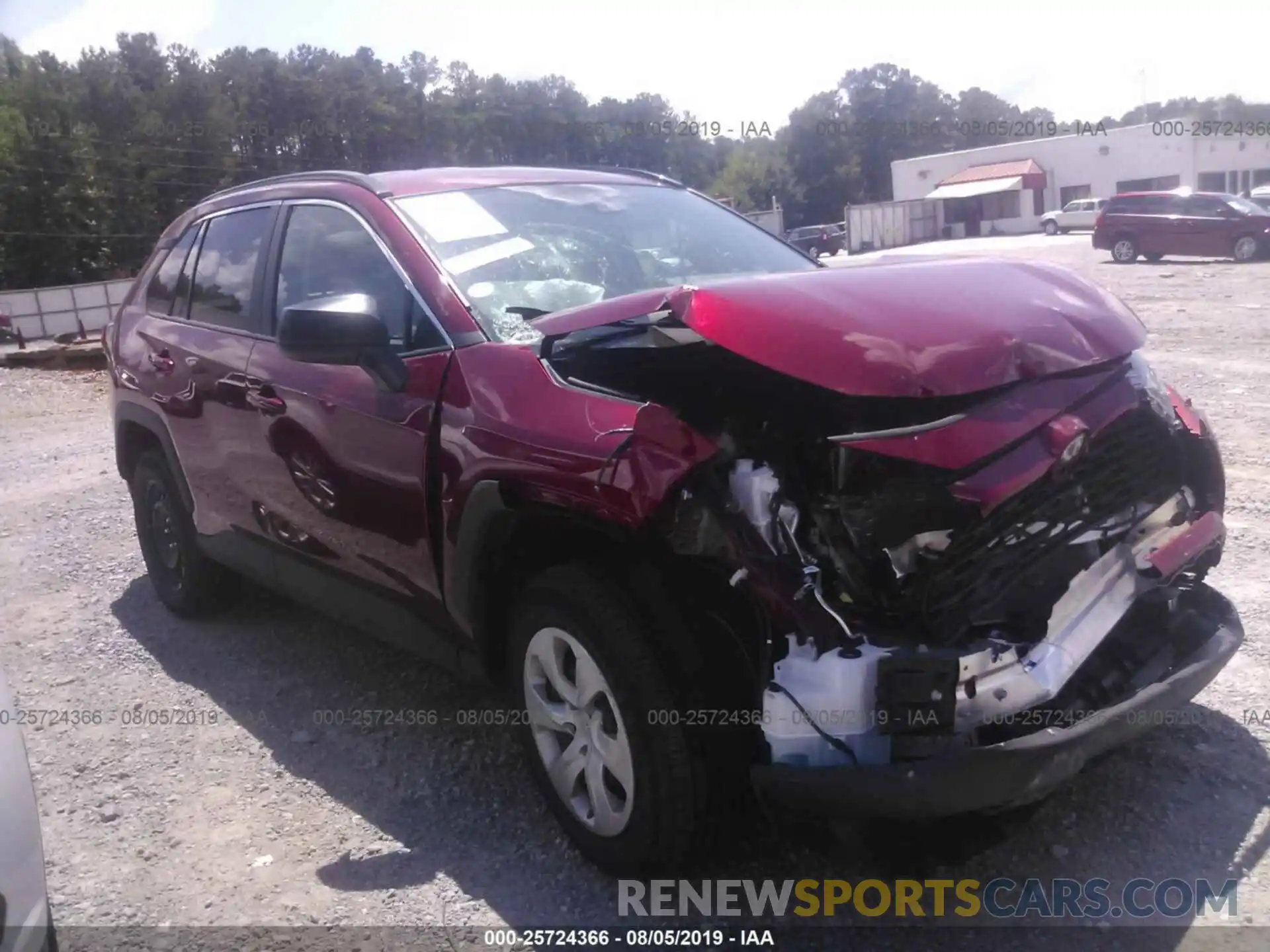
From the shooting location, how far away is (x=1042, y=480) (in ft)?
8.18

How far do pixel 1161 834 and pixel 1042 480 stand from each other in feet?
3.89

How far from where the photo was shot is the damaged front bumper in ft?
7.50

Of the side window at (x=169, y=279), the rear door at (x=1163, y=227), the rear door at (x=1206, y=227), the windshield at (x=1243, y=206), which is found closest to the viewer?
the side window at (x=169, y=279)

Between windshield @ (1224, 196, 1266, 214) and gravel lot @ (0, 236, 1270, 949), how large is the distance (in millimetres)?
20448

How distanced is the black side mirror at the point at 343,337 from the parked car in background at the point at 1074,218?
44350 millimetres

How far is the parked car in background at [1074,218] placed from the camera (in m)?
43.1

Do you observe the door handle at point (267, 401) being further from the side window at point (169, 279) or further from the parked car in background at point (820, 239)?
the parked car in background at point (820, 239)

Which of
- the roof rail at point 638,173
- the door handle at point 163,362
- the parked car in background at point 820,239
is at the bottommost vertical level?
the door handle at point 163,362

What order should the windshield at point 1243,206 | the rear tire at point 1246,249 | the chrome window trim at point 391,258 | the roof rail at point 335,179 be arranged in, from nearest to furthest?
1. the chrome window trim at point 391,258
2. the roof rail at point 335,179
3. the rear tire at point 1246,249
4. the windshield at point 1243,206

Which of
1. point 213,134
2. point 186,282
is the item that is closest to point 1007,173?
point 213,134

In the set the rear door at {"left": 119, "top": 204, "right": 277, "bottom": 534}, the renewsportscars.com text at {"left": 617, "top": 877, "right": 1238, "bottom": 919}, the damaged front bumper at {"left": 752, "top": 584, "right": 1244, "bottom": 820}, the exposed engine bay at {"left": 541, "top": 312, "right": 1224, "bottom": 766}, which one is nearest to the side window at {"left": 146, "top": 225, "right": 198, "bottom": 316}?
the rear door at {"left": 119, "top": 204, "right": 277, "bottom": 534}

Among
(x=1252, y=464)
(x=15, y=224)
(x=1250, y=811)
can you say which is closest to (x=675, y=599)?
(x=1250, y=811)

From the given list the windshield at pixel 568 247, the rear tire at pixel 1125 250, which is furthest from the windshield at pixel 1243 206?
the windshield at pixel 568 247

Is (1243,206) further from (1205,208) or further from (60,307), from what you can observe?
(60,307)
